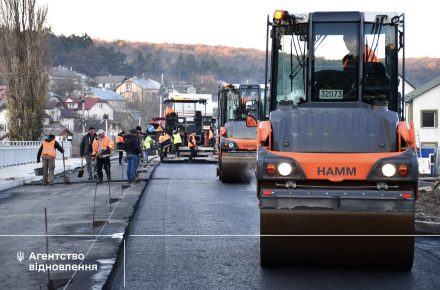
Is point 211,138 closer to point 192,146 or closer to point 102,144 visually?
point 192,146

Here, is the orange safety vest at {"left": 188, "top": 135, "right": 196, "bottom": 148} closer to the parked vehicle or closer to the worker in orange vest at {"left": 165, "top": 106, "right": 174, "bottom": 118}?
the worker in orange vest at {"left": 165, "top": 106, "right": 174, "bottom": 118}

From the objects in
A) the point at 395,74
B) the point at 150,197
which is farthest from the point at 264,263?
the point at 150,197

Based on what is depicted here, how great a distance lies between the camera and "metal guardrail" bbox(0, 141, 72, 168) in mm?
30969

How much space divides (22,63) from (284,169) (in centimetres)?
3426

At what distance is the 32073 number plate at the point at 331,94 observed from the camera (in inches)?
368

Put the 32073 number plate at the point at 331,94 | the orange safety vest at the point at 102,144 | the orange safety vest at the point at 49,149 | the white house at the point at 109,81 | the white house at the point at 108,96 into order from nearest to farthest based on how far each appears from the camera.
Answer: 1. the 32073 number plate at the point at 331,94
2. the orange safety vest at the point at 49,149
3. the orange safety vest at the point at 102,144
4. the white house at the point at 108,96
5. the white house at the point at 109,81

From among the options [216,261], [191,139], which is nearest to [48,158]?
[216,261]

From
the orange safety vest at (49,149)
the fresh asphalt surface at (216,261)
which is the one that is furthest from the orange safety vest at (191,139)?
the fresh asphalt surface at (216,261)

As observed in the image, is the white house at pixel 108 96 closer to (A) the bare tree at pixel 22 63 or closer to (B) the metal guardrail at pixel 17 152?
(A) the bare tree at pixel 22 63

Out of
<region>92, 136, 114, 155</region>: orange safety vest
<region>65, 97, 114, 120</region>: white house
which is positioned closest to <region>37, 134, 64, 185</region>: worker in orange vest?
<region>92, 136, 114, 155</region>: orange safety vest

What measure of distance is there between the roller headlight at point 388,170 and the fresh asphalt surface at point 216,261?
1.11 metres

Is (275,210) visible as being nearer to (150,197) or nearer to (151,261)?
(151,261)

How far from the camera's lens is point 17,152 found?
111 ft

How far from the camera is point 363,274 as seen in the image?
8242 mm
